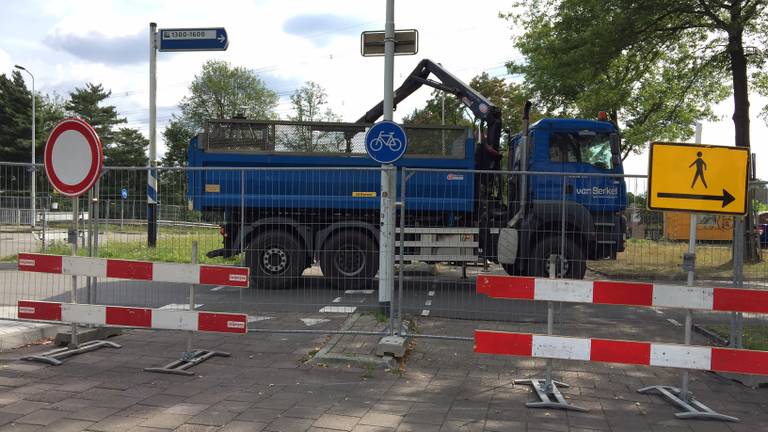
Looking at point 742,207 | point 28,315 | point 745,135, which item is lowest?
point 28,315

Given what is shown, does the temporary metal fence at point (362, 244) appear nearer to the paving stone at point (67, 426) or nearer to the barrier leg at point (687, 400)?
the barrier leg at point (687, 400)

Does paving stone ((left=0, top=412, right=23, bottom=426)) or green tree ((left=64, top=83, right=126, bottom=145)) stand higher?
green tree ((left=64, top=83, right=126, bottom=145))

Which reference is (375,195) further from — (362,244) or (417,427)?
(417,427)

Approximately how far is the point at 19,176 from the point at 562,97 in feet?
72.5

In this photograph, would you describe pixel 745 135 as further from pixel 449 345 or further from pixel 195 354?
pixel 195 354

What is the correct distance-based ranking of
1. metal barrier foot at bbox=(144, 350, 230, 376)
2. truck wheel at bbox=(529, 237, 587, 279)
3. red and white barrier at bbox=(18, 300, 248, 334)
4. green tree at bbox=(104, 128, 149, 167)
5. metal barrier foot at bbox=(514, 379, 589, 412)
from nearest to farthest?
metal barrier foot at bbox=(514, 379, 589, 412)
metal barrier foot at bbox=(144, 350, 230, 376)
red and white barrier at bbox=(18, 300, 248, 334)
truck wheel at bbox=(529, 237, 587, 279)
green tree at bbox=(104, 128, 149, 167)

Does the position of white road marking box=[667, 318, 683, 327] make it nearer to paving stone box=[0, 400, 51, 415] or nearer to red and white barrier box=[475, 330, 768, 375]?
red and white barrier box=[475, 330, 768, 375]

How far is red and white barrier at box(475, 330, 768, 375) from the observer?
178 inches

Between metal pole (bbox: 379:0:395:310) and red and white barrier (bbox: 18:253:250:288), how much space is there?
1668 mm

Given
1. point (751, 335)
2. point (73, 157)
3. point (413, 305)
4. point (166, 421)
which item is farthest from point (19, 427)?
point (751, 335)

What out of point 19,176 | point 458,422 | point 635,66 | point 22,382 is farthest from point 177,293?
point 635,66

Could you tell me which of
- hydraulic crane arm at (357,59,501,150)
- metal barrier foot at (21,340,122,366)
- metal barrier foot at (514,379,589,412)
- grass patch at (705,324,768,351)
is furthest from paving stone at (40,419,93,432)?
hydraulic crane arm at (357,59,501,150)

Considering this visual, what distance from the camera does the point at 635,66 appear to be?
17.1m

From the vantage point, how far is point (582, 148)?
10523 mm
